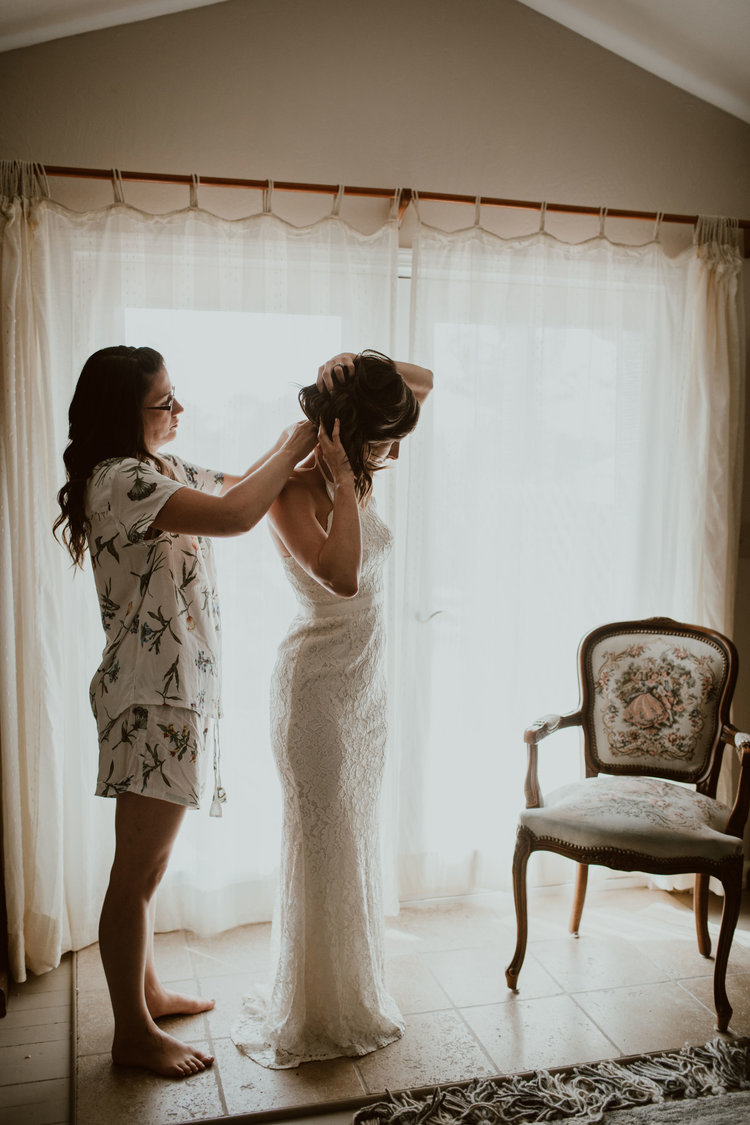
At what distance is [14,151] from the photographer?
2.68 meters

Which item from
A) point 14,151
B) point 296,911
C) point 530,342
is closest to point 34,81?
point 14,151

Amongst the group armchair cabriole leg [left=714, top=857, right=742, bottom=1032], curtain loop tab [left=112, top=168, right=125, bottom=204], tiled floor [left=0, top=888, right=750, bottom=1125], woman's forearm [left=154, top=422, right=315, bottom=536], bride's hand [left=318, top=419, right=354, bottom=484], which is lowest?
tiled floor [left=0, top=888, right=750, bottom=1125]

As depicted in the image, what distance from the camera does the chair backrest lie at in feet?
9.20

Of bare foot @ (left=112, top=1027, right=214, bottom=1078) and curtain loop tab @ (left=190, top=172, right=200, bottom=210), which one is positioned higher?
curtain loop tab @ (left=190, top=172, right=200, bottom=210)

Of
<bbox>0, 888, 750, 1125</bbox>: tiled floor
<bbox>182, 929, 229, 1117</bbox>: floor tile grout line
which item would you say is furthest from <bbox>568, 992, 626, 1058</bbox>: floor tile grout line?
<bbox>182, 929, 229, 1117</bbox>: floor tile grout line

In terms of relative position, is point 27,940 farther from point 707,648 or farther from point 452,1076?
point 707,648

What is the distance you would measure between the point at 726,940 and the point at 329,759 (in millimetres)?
1181

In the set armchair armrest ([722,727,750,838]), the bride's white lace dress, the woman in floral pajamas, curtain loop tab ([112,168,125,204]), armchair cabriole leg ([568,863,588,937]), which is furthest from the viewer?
armchair cabriole leg ([568,863,588,937])

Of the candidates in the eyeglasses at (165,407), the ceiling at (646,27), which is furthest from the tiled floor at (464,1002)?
the ceiling at (646,27)

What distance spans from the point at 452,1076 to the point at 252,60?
115 inches

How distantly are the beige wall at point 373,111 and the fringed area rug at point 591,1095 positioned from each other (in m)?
2.51

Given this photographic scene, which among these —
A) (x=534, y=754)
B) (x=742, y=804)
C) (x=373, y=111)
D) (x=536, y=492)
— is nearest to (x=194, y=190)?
(x=373, y=111)

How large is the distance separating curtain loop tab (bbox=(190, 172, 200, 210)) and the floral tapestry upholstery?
185 centimetres

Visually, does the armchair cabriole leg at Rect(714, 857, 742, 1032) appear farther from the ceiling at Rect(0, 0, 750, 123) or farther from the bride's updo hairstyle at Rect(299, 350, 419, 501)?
the ceiling at Rect(0, 0, 750, 123)
